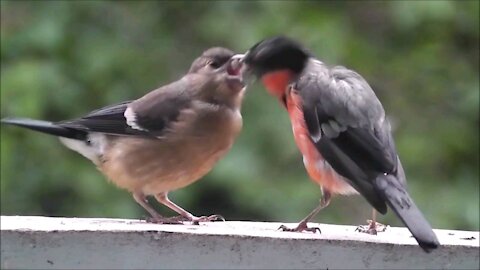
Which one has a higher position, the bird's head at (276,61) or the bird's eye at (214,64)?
the bird's eye at (214,64)

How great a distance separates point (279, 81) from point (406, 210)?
666 millimetres

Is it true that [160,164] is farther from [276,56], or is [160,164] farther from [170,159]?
[276,56]

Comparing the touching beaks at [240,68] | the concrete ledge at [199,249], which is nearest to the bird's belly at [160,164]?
the touching beaks at [240,68]

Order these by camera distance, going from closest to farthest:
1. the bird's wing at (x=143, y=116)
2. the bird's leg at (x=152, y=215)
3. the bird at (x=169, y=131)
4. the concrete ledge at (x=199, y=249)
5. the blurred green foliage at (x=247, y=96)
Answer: the concrete ledge at (x=199, y=249) < the bird's leg at (x=152, y=215) < the bird at (x=169, y=131) < the bird's wing at (x=143, y=116) < the blurred green foliage at (x=247, y=96)

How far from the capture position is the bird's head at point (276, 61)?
3.10 m

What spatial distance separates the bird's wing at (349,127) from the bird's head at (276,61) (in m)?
0.05

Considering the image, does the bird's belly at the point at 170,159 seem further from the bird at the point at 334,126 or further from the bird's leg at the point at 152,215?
the bird at the point at 334,126

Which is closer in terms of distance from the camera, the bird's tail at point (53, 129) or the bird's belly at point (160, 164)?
the bird's belly at point (160, 164)

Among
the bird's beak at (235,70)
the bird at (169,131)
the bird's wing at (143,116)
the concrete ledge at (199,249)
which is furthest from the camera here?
the bird's wing at (143,116)

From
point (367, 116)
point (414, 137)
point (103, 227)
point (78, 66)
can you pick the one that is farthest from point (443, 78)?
point (103, 227)

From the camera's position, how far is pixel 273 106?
4.74 metres

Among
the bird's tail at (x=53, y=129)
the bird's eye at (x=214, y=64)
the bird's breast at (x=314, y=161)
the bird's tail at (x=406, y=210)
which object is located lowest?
the bird's tail at (x=406, y=210)

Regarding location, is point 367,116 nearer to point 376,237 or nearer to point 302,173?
point 376,237

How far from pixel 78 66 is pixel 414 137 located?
63.5 inches
